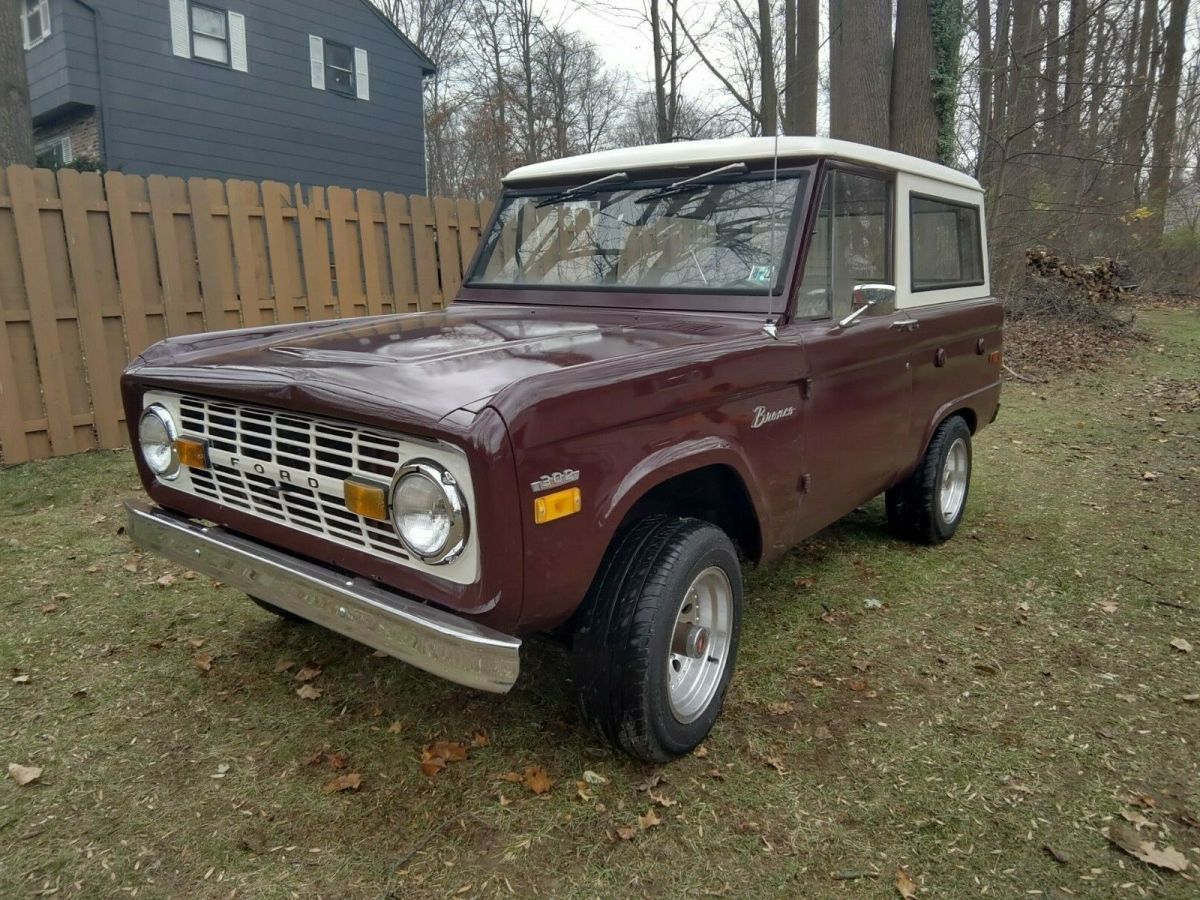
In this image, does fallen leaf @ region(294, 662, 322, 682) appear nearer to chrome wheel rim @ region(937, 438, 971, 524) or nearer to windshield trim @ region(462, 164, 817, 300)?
windshield trim @ region(462, 164, 817, 300)

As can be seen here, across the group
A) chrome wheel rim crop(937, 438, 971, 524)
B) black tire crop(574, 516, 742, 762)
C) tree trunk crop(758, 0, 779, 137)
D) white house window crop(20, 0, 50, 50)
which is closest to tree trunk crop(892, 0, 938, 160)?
tree trunk crop(758, 0, 779, 137)

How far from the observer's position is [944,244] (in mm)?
4496

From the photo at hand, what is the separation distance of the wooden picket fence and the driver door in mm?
4870

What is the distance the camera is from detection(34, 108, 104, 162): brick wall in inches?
581

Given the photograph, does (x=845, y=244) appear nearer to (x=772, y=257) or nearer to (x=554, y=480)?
(x=772, y=257)

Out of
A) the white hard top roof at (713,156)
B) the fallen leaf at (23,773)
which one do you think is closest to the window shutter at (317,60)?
the white hard top roof at (713,156)

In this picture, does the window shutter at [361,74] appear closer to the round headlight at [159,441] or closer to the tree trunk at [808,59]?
the tree trunk at [808,59]

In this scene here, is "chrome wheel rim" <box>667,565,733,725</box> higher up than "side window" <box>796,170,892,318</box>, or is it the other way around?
"side window" <box>796,170,892,318</box>

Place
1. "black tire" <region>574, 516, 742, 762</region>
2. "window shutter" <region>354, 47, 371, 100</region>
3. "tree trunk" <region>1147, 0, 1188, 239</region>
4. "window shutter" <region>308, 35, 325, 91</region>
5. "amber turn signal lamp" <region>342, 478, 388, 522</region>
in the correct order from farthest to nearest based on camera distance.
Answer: "tree trunk" <region>1147, 0, 1188, 239</region> → "window shutter" <region>354, 47, 371, 100</region> → "window shutter" <region>308, 35, 325, 91</region> → "black tire" <region>574, 516, 742, 762</region> → "amber turn signal lamp" <region>342, 478, 388, 522</region>

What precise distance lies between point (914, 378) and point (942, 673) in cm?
140

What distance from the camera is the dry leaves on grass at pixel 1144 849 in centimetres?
237

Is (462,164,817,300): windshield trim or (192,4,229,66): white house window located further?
(192,4,229,66): white house window

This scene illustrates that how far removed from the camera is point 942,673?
3.44 meters

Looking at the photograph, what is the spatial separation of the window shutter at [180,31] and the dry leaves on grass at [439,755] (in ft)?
54.4
